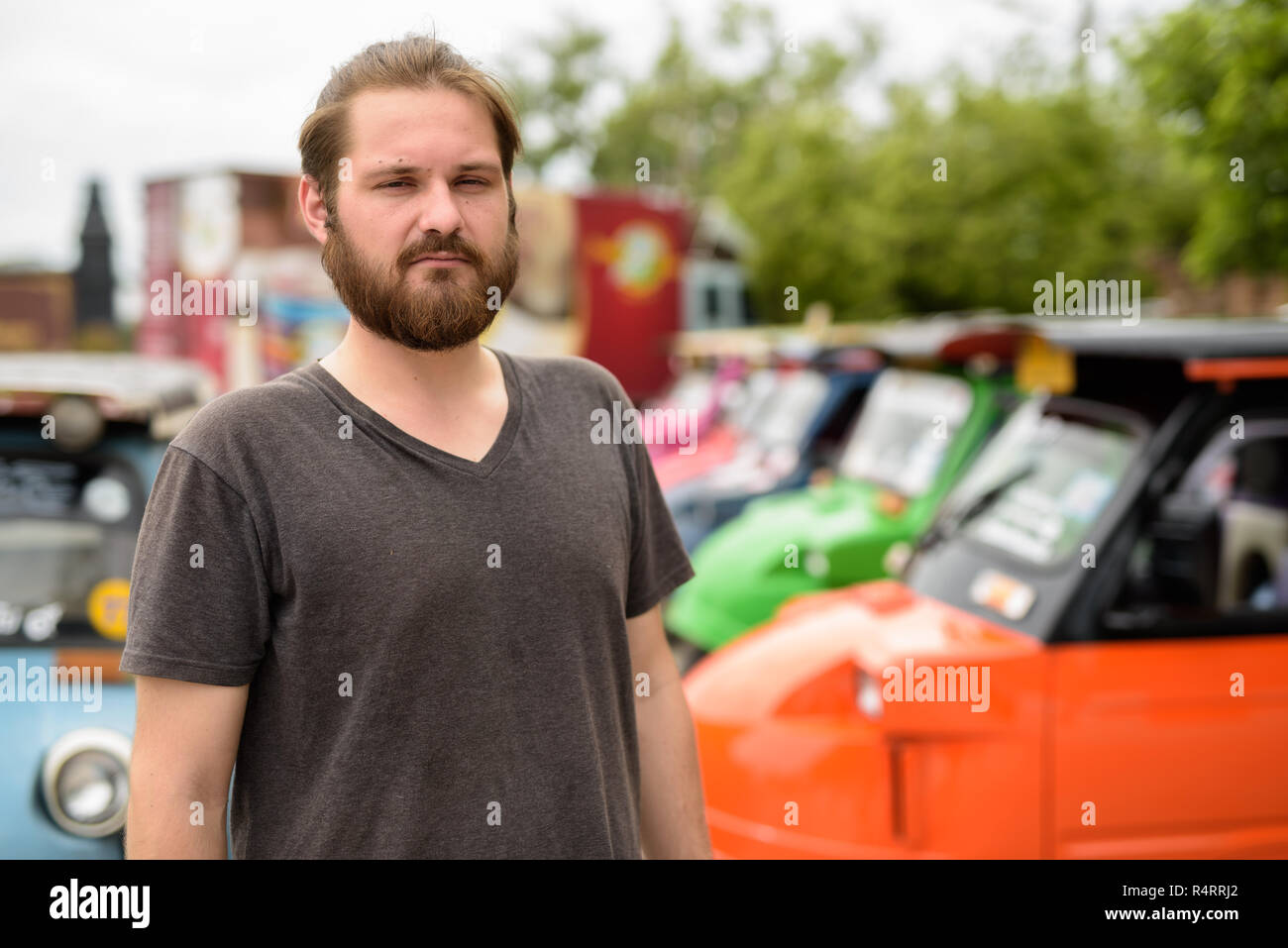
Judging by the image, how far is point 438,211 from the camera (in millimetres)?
1614

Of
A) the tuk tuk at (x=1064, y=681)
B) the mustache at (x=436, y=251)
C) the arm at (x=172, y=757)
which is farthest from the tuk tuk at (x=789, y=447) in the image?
the arm at (x=172, y=757)

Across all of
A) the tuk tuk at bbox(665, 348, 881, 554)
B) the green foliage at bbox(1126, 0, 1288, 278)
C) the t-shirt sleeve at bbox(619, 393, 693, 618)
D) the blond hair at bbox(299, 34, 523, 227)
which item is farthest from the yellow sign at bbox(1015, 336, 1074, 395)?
the green foliage at bbox(1126, 0, 1288, 278)

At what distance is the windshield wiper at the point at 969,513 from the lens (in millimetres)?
3773

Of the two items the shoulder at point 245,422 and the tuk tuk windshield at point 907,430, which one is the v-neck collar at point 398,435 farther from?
the tuk tuk windshield at point 907,430

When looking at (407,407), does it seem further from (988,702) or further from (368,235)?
(988,702)

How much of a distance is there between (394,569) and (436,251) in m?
0.47

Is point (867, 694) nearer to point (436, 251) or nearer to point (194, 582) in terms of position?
point (436, 251)

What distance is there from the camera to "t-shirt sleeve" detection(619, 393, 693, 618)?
74.8 inches

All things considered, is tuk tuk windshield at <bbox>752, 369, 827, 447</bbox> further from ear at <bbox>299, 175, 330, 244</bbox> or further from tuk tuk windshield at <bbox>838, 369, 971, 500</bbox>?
ear at <bbox>299, 175, 330, 244</bbox>

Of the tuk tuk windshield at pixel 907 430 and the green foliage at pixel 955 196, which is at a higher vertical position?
the green foliage at pixel 955 196

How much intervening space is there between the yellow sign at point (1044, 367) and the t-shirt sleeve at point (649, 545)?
201cm

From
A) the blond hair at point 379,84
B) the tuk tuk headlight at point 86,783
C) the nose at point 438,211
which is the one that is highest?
the blond hair at point 379,84
